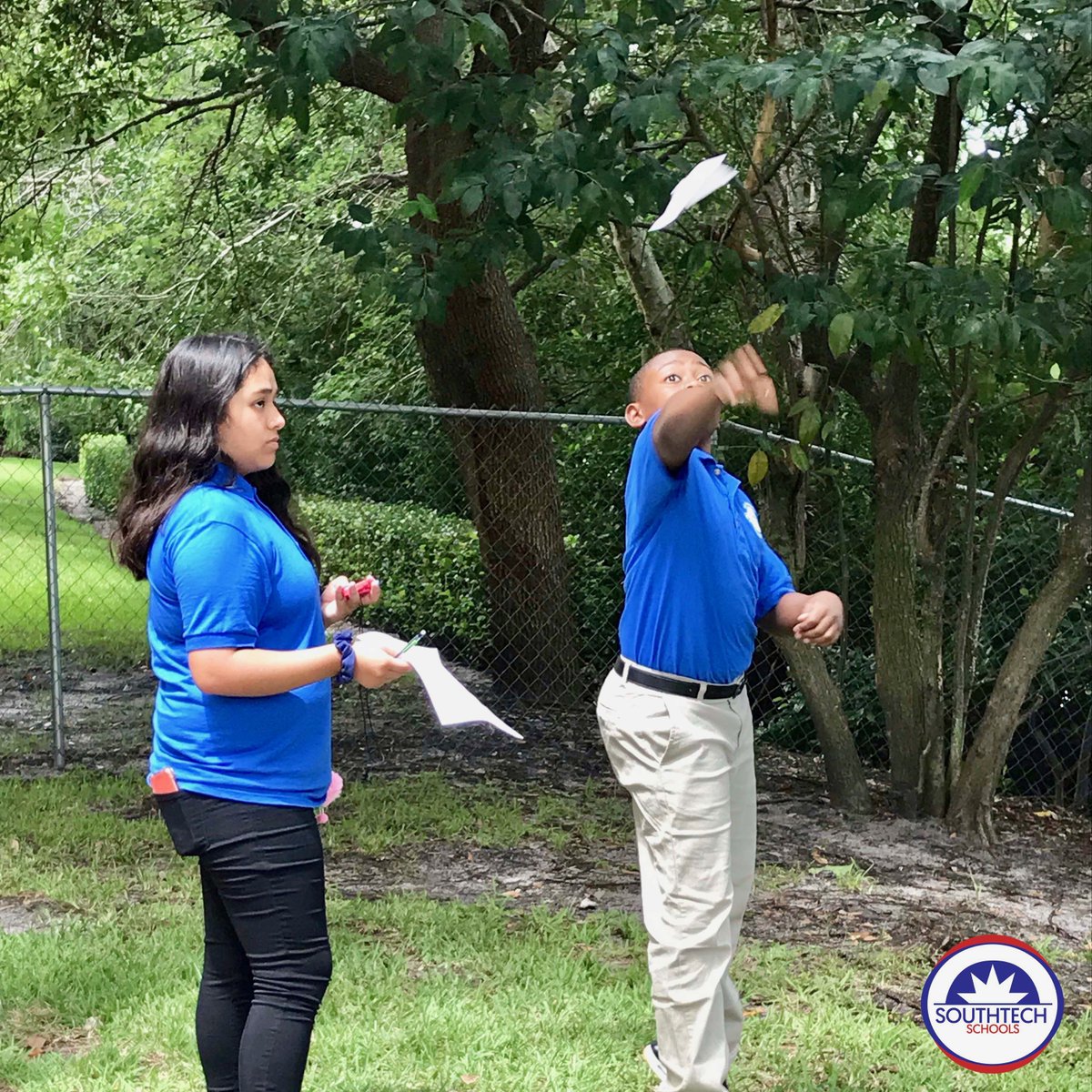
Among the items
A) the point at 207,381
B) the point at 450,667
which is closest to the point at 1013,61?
the point at 207,381

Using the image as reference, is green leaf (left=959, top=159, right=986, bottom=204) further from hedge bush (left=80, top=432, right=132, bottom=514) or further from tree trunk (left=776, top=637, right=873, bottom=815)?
hedge bush (left=80, top=432, right=132, bottom=514)

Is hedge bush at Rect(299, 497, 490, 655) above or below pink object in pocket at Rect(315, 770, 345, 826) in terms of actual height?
below

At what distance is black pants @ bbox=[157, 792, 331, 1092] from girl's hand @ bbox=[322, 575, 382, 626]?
435 mm

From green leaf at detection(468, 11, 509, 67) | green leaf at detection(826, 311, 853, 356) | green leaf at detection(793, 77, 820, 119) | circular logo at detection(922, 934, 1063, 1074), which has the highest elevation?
green leaf at detection(468, 11, 509, 67)

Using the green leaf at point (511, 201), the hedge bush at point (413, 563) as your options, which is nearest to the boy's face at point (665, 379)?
the green leaf at point (511, 201)

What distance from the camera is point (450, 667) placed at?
9180mm

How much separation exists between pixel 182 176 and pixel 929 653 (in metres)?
8.56

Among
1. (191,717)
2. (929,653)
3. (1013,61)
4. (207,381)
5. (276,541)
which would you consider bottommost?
(929,653)

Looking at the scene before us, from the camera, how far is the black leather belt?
3131mm

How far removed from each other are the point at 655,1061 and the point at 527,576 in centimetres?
521

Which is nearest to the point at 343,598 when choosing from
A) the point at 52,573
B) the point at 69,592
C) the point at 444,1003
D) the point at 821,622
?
the point at 821,622

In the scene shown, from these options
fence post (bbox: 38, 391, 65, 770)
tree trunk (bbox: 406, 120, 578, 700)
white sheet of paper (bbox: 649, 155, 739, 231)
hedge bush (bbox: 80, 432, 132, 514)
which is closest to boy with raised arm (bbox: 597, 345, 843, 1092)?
white sheet of paper (bbox: 649, 155, 739, 231)

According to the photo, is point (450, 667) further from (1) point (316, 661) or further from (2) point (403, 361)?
(1) point (316, 661)

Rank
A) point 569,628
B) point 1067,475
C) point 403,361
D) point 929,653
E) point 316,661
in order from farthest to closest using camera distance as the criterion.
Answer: point 403,361
point 569,628
point 1067,475
point 929,653
point 316,661
